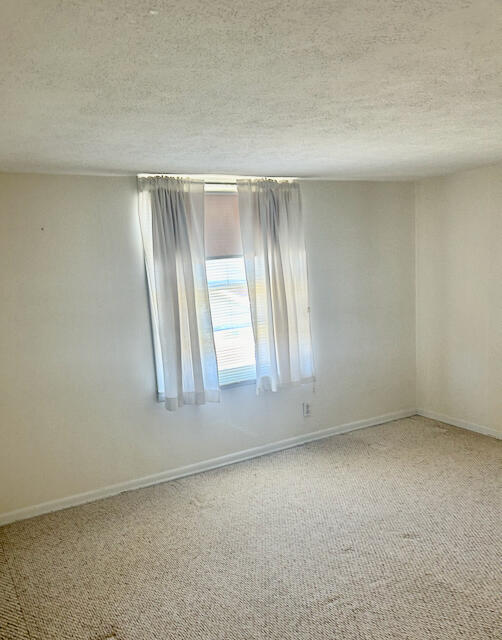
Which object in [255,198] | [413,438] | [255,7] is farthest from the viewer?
[413,438]

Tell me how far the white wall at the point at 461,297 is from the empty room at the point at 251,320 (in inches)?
0.8

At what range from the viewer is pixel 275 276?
4.58 meters

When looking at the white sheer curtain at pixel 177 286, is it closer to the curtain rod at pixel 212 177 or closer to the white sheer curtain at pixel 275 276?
the curtain rod at pixel 212 177

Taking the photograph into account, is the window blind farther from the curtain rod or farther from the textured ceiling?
the textured ceiling

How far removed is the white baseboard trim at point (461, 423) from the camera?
16.0ft

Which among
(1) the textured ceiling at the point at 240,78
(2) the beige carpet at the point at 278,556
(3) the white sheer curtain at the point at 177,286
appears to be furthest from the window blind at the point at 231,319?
(1) the textured ceiling at the point at 240,78

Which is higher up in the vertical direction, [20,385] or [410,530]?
[20,385]

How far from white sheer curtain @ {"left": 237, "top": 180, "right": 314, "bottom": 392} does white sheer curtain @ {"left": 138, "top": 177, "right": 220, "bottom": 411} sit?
421 millimetres

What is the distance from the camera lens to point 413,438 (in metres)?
4.95

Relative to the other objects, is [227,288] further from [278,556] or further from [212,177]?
[278,556]

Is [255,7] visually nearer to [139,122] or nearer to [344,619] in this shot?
[139,122]

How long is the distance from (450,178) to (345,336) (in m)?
1.69

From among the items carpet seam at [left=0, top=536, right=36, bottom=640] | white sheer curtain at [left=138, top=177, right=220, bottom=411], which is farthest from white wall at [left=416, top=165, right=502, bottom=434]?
carpet seam at [left=0, top=536, right=36, bottom=640]

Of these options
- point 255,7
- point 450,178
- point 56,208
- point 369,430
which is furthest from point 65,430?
point 450,178
